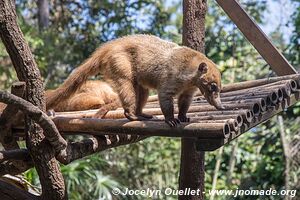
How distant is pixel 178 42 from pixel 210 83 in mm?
4903

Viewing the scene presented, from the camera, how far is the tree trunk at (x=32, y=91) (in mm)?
3820

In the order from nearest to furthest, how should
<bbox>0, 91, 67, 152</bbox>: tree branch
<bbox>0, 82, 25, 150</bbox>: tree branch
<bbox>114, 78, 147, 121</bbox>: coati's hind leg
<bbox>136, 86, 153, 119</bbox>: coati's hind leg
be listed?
1. <bbox>0, 91, 67, 152</bbox>: tree branch
2. <bbox>0, 82, 25, 150</bbox>: tree branch
3. <bbox>114, 78, 147, 121</bbox>: coati's hind leg
4. <bbox>136, 86, 153, 119</bbox>: coati's hind leg

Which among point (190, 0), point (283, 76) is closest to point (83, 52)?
point (190, 0)

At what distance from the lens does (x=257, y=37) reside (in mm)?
5492

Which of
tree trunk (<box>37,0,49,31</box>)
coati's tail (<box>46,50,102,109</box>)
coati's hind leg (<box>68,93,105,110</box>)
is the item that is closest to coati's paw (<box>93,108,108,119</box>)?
coati's tail (<box>46,50,102,109</box>)

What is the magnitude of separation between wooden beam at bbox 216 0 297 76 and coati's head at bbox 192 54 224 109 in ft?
3.99

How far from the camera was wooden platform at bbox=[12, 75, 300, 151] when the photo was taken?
11.9ft

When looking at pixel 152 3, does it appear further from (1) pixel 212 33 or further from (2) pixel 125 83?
(2) pixel 125 83

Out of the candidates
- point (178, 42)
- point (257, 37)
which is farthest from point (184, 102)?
point (178, 42)

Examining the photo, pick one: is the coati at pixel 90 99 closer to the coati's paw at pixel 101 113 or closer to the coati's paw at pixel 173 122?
the coati's paw at pixel 101 113

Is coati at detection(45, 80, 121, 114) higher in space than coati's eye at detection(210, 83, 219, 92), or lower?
lower

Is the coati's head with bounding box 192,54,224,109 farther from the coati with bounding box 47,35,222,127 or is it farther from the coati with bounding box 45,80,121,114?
the coati with bounding box 45,80,121,114

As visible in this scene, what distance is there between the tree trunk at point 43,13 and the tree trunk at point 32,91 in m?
6.86

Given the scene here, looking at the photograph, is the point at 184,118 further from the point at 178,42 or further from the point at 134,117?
the point at 178,42
